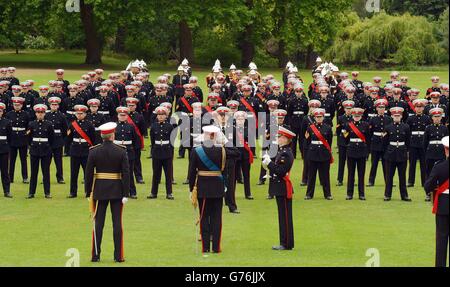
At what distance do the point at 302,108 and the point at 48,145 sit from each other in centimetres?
728

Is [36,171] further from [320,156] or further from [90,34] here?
[90,34]

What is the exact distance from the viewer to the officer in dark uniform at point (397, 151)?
22.1 m

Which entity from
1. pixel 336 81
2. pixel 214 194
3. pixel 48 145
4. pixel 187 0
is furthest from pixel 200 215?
pixel 187 0

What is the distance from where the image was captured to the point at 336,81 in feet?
107

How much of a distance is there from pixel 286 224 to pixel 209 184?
4.20 feet

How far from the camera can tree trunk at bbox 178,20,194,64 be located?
55.2 meters

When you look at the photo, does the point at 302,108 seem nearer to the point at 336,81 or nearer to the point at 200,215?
the point at 336,81

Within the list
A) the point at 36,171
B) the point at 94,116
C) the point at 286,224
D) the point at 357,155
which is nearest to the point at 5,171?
the point at 36,171

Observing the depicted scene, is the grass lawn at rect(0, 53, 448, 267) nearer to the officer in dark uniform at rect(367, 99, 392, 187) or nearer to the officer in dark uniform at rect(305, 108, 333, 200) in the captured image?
the officer in dark uniform at rect(305, 108, 333, 200)

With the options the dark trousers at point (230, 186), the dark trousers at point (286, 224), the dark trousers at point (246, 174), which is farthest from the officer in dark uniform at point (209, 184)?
the dark trousers at point (246, 174)

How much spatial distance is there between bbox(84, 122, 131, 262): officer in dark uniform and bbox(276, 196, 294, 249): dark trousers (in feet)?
7.91

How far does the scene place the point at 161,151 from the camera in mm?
22484
